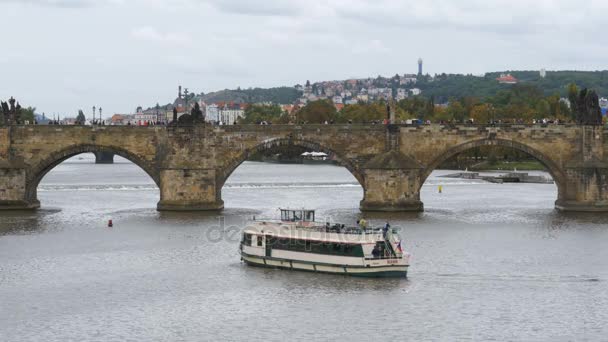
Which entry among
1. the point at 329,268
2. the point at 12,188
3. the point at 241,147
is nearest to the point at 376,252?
the point at 329,268

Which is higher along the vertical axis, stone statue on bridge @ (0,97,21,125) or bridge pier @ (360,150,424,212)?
stone statue on bridge @ (0,97,21,125)

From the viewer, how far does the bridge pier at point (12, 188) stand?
236 ft

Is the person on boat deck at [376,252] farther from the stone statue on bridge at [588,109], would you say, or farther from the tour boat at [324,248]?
the stone statue on bridge at [588,109]

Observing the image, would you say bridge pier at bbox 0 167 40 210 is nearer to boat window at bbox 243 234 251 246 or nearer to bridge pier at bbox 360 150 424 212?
bridge pier at bbox 360 150 424 212

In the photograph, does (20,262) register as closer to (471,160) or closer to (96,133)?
(96,133)

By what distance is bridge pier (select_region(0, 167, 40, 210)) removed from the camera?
7206 centimetres

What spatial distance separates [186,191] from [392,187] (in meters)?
13.9

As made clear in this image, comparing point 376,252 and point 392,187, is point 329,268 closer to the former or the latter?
point 376,252

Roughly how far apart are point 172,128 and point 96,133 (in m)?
5.49

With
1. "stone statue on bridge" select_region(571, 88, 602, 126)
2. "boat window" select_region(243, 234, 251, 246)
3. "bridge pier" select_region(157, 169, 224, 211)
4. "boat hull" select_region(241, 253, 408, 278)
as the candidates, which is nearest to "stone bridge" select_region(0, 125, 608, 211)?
"bridge pier" select_region(157, 169, 224, 211)

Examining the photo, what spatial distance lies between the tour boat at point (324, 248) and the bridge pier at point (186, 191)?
21.7 m

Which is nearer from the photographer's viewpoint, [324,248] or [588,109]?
[324,248]

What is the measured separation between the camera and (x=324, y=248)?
47000 millimetres

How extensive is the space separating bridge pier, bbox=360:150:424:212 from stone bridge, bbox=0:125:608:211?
779 mm
